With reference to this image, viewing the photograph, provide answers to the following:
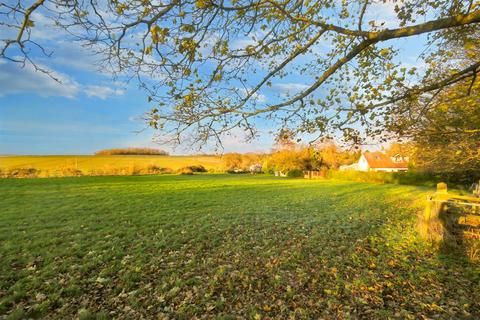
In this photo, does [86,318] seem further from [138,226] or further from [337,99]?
[337,99]

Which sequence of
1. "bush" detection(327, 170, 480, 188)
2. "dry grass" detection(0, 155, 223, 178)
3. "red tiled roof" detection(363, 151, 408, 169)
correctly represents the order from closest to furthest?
"bush" detection(327, 170, 480, 188)
"dry grass" detection(0, 155, 223, 178)
"red tiled roof" detection(363, 151, 408, 169)

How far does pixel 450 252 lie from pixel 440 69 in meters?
4.89

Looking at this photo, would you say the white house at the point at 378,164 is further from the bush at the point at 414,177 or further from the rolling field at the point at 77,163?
the rolling field at the point at 77,163

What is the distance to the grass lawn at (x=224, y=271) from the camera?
3645 millimetres

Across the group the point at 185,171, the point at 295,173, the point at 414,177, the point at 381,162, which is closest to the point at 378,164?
the point at 381,162

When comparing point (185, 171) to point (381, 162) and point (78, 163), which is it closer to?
point (78, 163)

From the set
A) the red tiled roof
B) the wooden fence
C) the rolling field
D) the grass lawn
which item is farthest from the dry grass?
the red tiled roof

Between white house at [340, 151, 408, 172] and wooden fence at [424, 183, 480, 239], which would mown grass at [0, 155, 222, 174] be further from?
white house at [340, 151, 408, 172]

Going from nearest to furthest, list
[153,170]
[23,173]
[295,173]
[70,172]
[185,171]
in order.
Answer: [23,173] → [70,172] → [153,170] → [185,171] → [295,173]

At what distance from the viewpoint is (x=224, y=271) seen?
4.82 meters

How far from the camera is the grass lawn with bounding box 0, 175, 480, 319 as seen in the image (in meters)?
3.64

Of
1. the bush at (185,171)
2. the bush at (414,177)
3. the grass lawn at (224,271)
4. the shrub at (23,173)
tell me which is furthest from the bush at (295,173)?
the shrub at (23,173)

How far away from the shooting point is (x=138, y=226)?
8094 millimetres

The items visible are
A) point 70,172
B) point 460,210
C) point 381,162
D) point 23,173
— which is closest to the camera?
point 460,210
